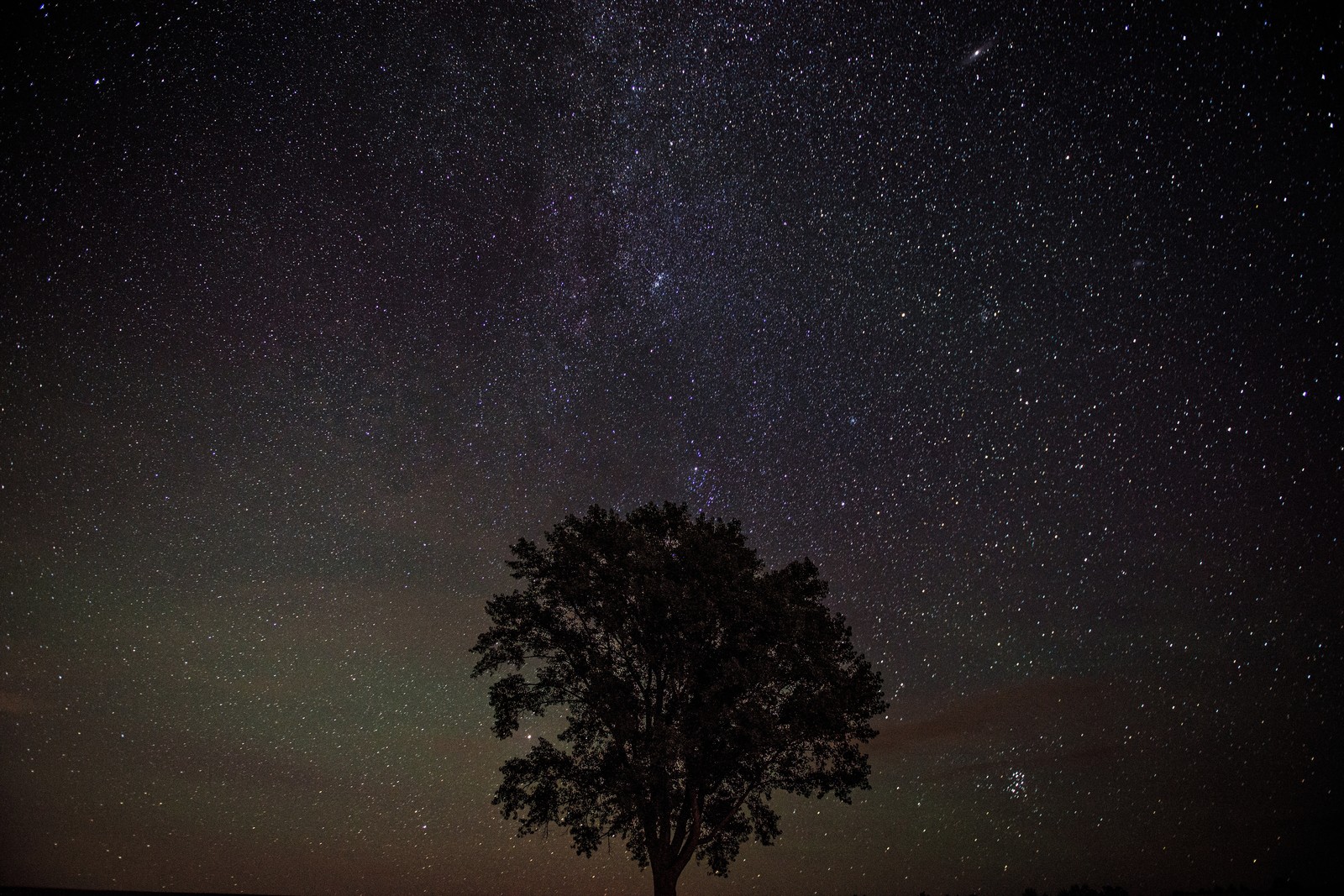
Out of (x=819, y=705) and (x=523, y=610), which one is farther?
(x=523, y=610)

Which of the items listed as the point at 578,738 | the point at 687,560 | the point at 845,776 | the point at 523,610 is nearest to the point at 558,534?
the point at 523,610

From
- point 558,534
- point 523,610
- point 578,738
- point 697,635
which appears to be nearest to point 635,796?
point 578,738

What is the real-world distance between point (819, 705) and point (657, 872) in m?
5.82

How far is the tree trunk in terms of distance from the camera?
1886cm

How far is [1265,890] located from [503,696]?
20.1m

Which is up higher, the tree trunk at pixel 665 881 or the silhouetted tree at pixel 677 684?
the silhouetted tree at pixel 677 684

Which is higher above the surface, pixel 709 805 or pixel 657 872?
pixel 709 805

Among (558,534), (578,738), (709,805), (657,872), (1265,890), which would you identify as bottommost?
(1265,890)

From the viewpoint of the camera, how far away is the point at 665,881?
62.0 feet

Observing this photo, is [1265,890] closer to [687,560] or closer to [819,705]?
[819,705]

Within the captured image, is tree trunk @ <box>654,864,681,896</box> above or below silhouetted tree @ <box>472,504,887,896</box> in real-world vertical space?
below

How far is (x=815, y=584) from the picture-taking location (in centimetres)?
2089

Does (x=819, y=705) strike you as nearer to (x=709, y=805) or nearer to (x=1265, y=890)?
(x=709, y=805)

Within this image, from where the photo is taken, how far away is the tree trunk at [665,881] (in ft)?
61.9
